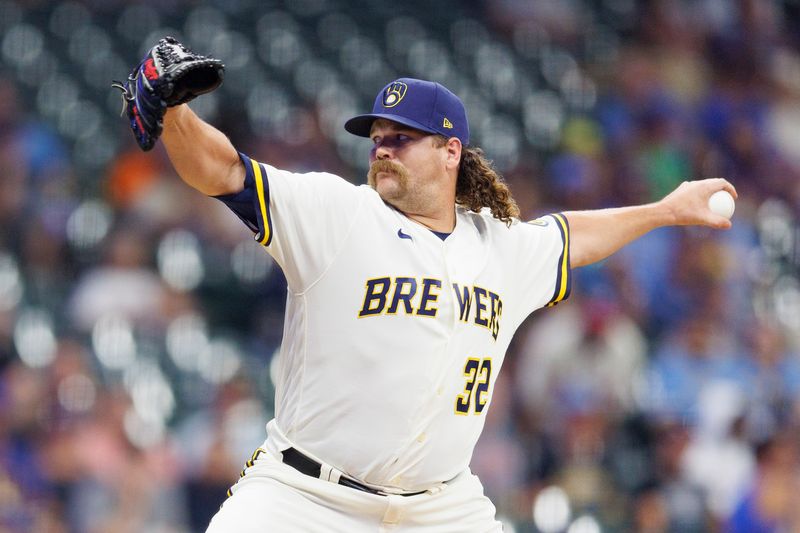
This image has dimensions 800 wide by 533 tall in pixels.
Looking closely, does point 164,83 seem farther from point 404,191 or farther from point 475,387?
point 475,387

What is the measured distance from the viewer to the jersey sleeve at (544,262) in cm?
382

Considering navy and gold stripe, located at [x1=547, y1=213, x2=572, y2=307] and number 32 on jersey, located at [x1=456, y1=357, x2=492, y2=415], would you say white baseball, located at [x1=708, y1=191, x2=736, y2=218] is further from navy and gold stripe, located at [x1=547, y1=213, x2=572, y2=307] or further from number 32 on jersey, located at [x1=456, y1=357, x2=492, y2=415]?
number 32 on jersey, located at [x1=456, y1=357, x2=492, y2=415]

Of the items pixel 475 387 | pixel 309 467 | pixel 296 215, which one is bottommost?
pixel 309 467

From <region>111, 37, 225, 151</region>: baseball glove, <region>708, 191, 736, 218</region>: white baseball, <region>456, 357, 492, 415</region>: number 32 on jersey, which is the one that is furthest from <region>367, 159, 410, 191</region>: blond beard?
<region>708, 191, 736, 218</region>: white baseball

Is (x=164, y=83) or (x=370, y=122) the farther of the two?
(x=370, y=122)

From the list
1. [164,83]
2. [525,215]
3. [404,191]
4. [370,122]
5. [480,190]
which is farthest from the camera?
[525,215]

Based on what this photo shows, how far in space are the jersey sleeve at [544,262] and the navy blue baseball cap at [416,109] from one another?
42cm

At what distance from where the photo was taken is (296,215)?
3.34 metres

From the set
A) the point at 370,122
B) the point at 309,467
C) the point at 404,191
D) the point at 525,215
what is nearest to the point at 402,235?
the point at 404,191

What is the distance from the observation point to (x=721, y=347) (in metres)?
6.73

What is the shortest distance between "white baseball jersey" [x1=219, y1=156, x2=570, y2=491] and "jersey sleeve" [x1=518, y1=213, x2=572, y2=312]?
312 millimetres

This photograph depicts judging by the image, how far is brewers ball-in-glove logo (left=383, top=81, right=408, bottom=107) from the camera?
3.68 meters

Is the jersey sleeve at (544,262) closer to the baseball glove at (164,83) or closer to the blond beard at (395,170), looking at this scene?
the blond beard at (395,170)

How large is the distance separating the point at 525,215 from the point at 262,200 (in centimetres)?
405
